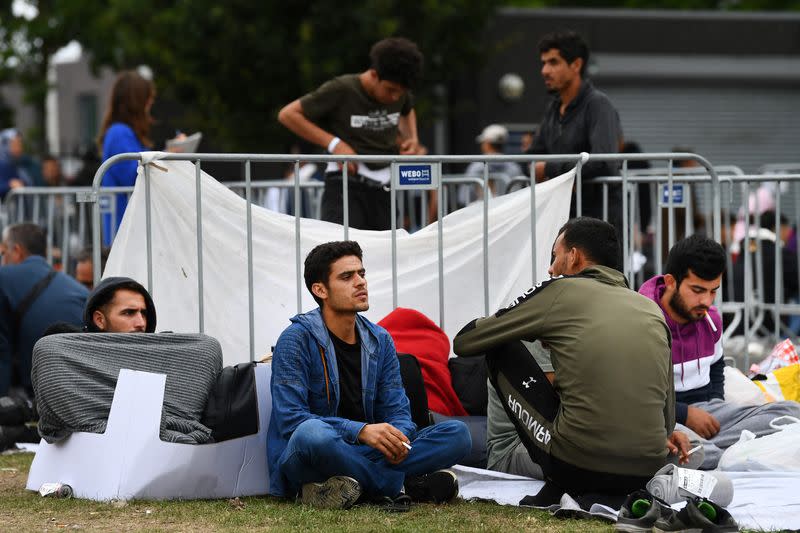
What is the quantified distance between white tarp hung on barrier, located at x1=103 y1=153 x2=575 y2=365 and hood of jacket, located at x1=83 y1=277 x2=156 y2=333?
0.50 metres

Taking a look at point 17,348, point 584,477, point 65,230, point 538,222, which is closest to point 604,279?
point 584,477

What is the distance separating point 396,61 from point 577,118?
1220 millimetres

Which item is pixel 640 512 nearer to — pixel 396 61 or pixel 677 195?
pixel 677 195

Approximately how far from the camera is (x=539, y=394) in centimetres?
614

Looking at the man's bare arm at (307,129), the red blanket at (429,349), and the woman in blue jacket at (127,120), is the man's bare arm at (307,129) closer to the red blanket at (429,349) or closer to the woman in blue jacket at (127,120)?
the woman in blue jacket at (127,120)

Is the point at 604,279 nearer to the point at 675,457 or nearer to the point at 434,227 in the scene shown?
the point at 675,457

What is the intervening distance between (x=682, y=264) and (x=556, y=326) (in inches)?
48.6

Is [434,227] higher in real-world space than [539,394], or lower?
higher

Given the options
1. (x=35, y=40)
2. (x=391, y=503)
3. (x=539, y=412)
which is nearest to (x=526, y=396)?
(x=539, y=412)

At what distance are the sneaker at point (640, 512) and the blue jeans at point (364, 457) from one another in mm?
938

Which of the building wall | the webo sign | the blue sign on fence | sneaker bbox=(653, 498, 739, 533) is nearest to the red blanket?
the webo sign

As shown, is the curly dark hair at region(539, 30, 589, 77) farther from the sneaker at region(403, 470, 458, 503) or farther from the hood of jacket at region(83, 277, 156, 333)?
the sneaker at region(403, 470, 458, 503)

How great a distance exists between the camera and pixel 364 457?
607 cm

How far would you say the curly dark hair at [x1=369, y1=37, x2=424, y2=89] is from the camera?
8.55m
